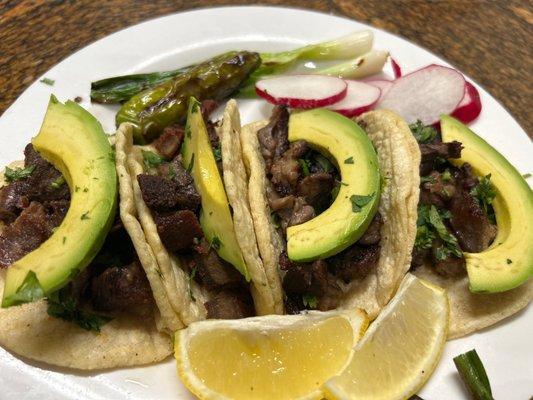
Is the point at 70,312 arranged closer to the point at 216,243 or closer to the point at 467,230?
the point at 216,243

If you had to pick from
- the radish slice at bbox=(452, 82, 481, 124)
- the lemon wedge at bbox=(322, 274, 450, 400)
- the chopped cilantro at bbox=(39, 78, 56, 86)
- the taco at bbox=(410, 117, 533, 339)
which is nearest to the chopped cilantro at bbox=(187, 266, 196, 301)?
the lemon wedge at bbox=(322, 274, 450, 400)

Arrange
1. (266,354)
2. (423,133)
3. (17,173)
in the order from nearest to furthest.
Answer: (266,354) < (17,173) < (423,133)

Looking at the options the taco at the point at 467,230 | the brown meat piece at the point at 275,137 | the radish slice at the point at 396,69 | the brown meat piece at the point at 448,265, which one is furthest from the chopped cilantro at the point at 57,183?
the radish slice at the point at 396,69

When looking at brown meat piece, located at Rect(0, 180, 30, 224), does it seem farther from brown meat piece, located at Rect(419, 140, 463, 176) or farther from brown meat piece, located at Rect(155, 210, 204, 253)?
brown meat piece, located at Rect(419, 140, 463, 176)

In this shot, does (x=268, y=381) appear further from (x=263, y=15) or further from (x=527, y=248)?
(x=263, y=15)

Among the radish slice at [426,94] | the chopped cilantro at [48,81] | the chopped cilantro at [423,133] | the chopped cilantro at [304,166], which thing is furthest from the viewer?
the radish slice at [426,94]

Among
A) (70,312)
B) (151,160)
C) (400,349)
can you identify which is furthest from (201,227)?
(400,349)

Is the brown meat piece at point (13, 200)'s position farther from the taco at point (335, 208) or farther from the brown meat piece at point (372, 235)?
the brown meat piece at point (372, 235)
